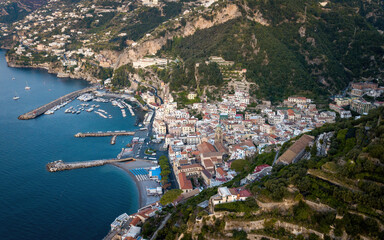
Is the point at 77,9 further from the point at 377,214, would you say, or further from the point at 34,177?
the point at 377,214

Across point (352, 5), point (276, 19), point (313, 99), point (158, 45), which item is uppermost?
point (352, 5)

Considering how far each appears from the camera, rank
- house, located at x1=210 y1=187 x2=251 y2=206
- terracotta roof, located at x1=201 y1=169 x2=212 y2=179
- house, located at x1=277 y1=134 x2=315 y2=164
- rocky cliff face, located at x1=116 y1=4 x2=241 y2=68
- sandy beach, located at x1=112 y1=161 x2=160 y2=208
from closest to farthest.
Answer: house, located at x1=210 y1=187 x2=251 y2=206, house, located at x1=277 y1=134 x2=315 y2=164, sandy beach, located at x1=112 y1=161 x2=160 y2=208, terracotta roof, located at x1=201 y1=169 x2=212 y2=179, rocky cliff face, located at x1=116 y1=4 x2=241 y2=68

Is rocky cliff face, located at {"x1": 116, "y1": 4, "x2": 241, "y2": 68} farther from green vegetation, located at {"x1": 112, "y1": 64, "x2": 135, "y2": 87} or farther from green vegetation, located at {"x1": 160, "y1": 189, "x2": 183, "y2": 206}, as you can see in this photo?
green vegetation, located at {"x1": 160, "y1": 189, "x2": 183, "y2": 206}

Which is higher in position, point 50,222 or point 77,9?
point 77,9

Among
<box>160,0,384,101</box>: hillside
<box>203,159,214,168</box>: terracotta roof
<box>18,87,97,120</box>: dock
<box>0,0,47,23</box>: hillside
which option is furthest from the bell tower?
<box>0,0,47,23</box>: hillside

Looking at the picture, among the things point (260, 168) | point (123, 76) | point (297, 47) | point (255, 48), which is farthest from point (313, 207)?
point (123, 76)

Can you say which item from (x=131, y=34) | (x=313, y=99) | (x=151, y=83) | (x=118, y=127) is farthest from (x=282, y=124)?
(x=131, y=34)

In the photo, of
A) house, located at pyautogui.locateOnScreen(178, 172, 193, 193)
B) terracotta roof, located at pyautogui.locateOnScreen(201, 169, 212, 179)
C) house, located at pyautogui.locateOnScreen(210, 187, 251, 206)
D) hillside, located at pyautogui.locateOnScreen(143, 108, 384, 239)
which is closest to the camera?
hillside, located at pyautogui.locateOnScreen(143, 108, 384, 239)

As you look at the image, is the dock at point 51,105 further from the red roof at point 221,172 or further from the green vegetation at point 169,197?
the red roof at point 221,172
